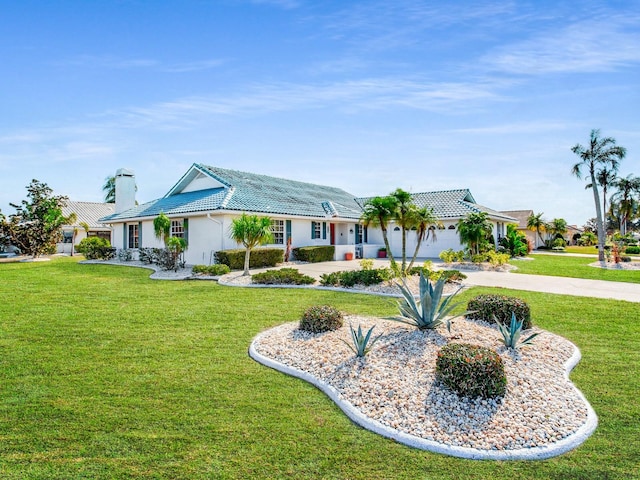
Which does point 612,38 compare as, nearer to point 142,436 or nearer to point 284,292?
point 284,292

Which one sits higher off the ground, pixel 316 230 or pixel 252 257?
pixel 316 230

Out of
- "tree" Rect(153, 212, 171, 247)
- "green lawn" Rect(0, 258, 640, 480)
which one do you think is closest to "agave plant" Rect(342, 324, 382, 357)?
"green lawn" Rect(0, 258, 640, 480)

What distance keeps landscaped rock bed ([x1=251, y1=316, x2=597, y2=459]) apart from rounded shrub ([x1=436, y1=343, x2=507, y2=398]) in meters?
0.11

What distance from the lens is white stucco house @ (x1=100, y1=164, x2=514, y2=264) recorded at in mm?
19703

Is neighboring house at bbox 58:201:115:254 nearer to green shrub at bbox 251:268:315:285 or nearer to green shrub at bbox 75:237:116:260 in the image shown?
green shrub at bbox 75:237:116:260

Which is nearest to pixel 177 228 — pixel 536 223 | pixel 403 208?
pixel 403 208

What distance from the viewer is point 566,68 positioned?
1074 cm

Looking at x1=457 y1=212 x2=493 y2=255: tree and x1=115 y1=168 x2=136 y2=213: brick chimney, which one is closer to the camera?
x1=457 y1=212 x2=493 y2=255: tree

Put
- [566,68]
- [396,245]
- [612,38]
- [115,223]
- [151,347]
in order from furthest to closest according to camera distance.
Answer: [396,245] → [115,223] → [566,68] → [612,38] → [151,347]

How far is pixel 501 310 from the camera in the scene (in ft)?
24.8

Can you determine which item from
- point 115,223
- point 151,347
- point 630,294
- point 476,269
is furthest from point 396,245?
point 151,347

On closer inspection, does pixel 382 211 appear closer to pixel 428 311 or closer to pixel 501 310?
pixel 501 310

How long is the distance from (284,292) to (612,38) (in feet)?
35.2

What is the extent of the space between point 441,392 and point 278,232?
684 inches
